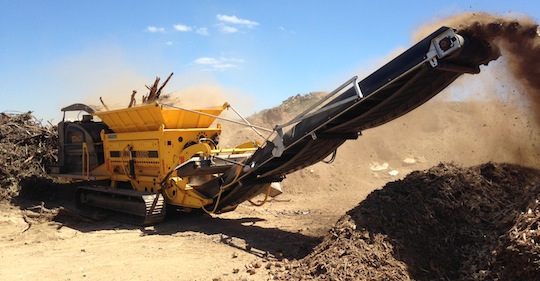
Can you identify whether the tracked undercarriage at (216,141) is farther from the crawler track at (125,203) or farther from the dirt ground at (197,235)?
the dirt ground at (197,235)

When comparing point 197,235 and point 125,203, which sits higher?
point 125,203

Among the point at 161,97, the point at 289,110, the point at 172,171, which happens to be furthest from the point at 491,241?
the point at 289,110

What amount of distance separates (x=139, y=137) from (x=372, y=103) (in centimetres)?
548

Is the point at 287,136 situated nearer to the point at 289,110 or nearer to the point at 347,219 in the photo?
the point at 347,219

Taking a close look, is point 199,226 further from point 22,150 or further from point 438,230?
point 22,150

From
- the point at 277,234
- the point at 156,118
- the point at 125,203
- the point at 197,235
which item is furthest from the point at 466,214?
the point at 125,203

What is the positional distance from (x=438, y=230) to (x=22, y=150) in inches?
443

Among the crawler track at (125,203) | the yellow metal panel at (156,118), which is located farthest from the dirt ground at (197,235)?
the yellow metal panel at (156,118)

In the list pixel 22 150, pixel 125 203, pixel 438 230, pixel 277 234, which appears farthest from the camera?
pixel 22 150

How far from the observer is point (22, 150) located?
12438 millimetres

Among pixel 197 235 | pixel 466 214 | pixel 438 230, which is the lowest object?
pixel 197 235

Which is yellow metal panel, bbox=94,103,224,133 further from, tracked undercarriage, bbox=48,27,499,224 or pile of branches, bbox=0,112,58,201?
pile of branches, bbox=0,112,58,201

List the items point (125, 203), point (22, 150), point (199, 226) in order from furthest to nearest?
point (22, 150), point (125, 203), point (199, 226)

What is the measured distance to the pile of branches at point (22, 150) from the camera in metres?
11.7
